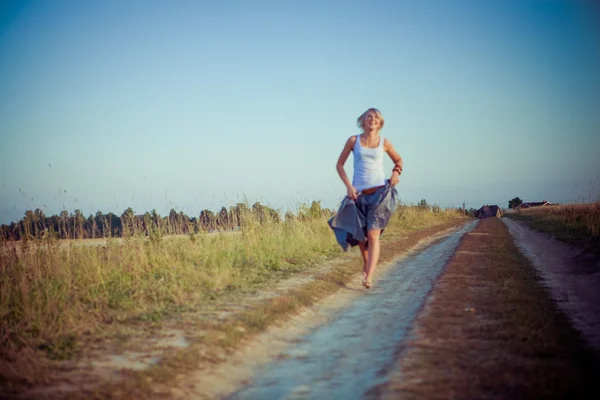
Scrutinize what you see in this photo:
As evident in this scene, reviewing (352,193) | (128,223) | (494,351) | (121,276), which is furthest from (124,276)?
(494,351)

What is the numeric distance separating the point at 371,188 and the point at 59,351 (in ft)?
13.2

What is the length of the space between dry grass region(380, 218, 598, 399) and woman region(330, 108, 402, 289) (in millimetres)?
1206

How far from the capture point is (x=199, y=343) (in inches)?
151

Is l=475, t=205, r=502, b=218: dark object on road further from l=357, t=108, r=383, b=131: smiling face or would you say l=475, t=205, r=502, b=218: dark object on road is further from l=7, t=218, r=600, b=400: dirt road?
l=357, t=108, r=383, b=131: smiling face

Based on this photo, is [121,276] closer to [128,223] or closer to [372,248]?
[128,223]

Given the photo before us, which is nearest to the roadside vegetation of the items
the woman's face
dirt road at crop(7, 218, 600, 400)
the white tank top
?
dirt road at crop(7, 218, 600, 400)

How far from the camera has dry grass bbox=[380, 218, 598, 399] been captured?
2.63 metres

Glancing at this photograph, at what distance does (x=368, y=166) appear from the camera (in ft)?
18.9

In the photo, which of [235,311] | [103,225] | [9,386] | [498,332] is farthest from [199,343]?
[103,225]

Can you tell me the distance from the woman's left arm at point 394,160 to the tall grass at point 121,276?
2.61 m

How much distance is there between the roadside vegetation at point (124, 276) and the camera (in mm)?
4293

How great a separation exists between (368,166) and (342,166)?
39 cm

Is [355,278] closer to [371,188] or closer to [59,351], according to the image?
[371,188]

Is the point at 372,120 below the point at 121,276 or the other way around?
the other way around
